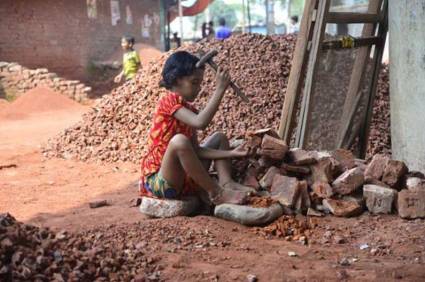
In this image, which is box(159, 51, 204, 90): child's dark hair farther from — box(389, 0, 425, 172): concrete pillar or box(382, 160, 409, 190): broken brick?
box(389, 0, 425, 172): concrete pillar

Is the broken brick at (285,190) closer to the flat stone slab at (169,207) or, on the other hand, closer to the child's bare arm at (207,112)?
the flat stone slab at (169,207)

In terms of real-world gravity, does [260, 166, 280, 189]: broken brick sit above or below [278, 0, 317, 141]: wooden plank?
below

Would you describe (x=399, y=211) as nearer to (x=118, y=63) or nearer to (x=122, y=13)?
(x=118, y=63)

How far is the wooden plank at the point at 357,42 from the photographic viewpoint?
16.1 ft

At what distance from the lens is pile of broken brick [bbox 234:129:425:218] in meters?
4.12

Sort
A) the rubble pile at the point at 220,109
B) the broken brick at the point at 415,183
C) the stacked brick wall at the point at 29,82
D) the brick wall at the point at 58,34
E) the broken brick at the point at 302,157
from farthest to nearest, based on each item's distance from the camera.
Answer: the brick wall at the point at 58,34 → the stacked brick wall at the point at 29,82 → the rubble pile at the point at 220,109 → the broken brick at the point at 302,157 → the broken brick at the point at 415,183

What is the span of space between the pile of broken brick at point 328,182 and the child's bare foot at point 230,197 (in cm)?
22

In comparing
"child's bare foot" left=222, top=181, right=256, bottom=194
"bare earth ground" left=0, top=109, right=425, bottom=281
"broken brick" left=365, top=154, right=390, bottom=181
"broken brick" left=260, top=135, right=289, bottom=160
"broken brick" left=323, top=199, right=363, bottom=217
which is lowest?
"bare earth ground" left=0, top=109, right=425, bottom=281

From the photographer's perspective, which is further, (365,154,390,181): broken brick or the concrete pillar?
the concrete pillar

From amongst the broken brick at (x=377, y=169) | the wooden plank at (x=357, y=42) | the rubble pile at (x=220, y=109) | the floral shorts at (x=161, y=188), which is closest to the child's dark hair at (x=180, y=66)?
the floral shorts at (x=161, y=188)

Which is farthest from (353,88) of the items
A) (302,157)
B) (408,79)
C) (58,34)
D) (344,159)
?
(58,34)

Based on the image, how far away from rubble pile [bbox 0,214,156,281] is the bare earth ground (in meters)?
0.15

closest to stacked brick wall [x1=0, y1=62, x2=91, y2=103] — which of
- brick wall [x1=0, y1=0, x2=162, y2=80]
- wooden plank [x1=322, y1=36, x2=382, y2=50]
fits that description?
brick wall [x1=0, y1=0, x2=162, y2=80]

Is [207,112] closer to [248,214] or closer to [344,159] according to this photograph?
[248,214]
